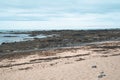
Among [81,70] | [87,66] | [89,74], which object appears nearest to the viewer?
[89,74]

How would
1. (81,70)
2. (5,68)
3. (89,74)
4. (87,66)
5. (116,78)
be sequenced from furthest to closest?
(5,68) → (87,66) → (81,70) → (89,74) → (116,78)

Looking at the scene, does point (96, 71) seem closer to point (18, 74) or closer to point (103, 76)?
point (103, 76)

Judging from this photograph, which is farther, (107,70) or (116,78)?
(107,70)

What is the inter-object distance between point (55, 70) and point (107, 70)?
3.46 m

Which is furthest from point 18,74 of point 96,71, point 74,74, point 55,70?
point 96,71

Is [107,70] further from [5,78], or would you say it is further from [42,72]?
[5,78]

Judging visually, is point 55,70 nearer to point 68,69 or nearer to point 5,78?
point 68,69

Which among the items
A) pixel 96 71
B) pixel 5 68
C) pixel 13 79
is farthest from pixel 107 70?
pixel 5 68

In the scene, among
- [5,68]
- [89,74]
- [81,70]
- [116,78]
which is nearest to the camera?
[116,78]

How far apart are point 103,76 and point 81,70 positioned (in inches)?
103

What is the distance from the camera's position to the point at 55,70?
17.5 meters

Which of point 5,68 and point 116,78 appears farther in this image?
point 5,68

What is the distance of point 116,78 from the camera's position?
45.2 feet

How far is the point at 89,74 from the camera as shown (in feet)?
49.8
